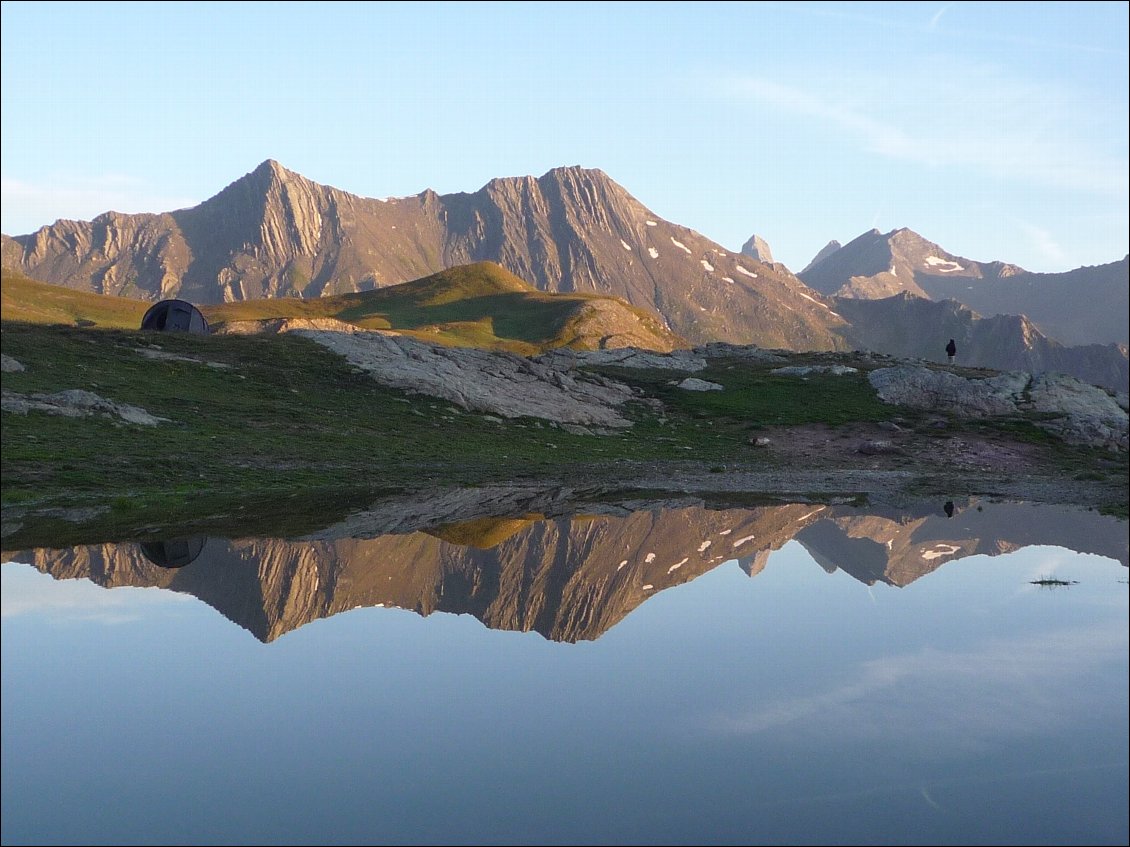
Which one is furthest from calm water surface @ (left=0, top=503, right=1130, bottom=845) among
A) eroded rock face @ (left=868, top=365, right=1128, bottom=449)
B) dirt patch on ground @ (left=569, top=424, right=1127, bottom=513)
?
eroded rock face @ (left=868, top=365, right=1128, bottom=449)

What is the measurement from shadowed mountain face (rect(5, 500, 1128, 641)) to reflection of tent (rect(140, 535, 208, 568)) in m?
0.05

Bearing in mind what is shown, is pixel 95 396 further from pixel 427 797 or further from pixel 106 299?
pixel 106 299

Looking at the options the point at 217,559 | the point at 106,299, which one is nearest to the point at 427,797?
the point at 217,559

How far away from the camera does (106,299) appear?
13750 cm

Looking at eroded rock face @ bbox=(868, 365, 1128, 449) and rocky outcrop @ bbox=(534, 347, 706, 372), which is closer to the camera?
eroded rock face @ bbox=(868, 365, 1128, 449)

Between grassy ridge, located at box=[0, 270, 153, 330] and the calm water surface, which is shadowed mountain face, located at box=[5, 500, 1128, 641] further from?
grassy ridge, located at box=[0, 270, 153, 330]

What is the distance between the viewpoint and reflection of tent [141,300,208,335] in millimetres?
76812

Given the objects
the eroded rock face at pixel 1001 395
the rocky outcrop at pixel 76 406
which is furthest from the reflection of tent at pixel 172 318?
the eroded rock face at pixel 1001 395

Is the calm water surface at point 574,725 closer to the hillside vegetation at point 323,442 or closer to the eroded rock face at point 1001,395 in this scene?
the hillside vegetation at point 323,442

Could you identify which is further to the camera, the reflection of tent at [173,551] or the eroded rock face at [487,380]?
the eroded rock face at [487,380]

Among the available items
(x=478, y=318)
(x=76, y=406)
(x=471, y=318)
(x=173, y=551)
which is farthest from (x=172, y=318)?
(x=471, y=318)

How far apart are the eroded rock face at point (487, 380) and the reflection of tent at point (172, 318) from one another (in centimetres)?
1255

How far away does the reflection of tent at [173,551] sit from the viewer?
24312 mm

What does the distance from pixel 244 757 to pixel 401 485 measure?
88.0ft
